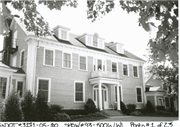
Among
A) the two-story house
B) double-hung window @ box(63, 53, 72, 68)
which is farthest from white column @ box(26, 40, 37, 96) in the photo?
double-hung window @ box(63, 53, 72, 68)

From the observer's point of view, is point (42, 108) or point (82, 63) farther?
point (82, 63)

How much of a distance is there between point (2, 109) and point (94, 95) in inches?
379

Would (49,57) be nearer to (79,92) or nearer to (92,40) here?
(79,92)

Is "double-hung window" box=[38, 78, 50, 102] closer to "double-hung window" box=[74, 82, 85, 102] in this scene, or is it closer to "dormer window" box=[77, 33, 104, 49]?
"double-hung window" box=[74, 82, 85, 102]

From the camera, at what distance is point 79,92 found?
1658 cm

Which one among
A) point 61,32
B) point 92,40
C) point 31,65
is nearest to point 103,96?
point 92,40

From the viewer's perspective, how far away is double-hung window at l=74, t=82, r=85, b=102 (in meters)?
16.3

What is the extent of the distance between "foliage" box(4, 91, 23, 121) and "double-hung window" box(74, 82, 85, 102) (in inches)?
267

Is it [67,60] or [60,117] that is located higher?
[67,60]

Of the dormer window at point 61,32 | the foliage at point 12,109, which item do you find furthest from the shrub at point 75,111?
the dormer window at point 61,32

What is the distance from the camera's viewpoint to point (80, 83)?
1694 centimetres

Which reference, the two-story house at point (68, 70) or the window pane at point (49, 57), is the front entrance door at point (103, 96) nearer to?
the two-story house at point (68, 70)

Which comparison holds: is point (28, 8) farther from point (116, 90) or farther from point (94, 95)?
point (116, 90)

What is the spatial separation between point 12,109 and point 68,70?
7.13 m
